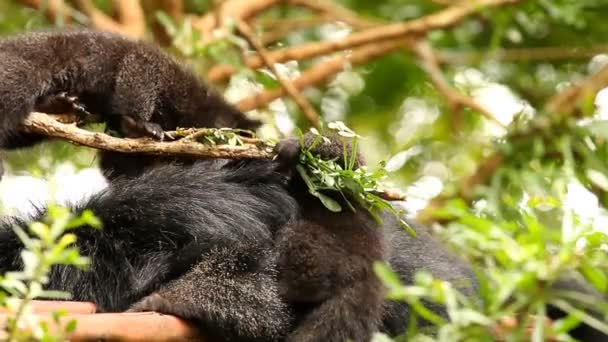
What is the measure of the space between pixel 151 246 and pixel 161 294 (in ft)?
0.54

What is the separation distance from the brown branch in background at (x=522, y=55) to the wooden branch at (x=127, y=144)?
1.50m

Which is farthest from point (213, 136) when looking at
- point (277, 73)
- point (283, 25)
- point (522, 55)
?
point (522, 55)

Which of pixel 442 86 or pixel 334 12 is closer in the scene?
pixel 442 86

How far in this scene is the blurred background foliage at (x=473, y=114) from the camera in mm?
1006

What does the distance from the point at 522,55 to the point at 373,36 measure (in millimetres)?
640

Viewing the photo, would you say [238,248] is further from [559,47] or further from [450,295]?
[559,47]

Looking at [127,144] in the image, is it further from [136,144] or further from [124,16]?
[124,16]

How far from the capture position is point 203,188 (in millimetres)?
1484

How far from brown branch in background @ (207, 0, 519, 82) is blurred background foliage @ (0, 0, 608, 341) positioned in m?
0.05

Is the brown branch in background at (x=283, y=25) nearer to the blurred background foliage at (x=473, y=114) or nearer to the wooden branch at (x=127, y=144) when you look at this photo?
the blurred background foliage at (x=473, y=114)

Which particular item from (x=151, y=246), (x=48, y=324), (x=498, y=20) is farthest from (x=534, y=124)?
(x=48, y=324)

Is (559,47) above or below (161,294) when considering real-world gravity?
below

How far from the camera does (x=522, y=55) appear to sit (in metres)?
2.81

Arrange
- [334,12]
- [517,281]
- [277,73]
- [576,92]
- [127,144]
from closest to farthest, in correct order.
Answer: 1. [517,281]
2. [127,144]
3. [277,73]
4. [576,92]
5. [334,12]
